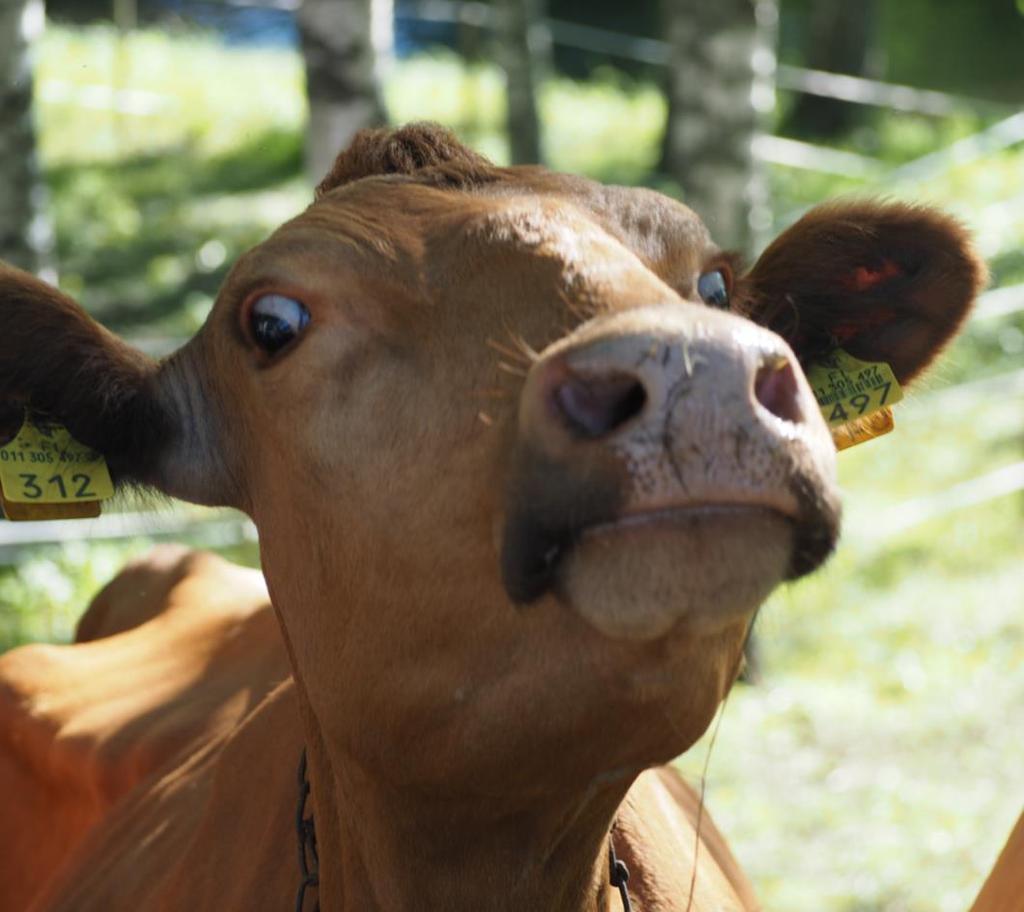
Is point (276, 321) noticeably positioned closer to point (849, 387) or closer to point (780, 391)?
point (780, 391)

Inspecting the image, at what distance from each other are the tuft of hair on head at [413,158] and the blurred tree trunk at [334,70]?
13.7ft

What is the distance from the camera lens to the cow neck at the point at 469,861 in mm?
2572

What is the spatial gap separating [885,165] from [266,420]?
609 inches

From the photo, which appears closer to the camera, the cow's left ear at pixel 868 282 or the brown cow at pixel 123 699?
the cow's left ear at pixel 868 282

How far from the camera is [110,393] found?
3000 mm

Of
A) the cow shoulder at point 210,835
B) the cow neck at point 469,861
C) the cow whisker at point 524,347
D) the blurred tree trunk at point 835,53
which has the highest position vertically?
the cow whisker at point 524,347

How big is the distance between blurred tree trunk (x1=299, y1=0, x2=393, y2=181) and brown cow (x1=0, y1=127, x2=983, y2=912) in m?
4.22

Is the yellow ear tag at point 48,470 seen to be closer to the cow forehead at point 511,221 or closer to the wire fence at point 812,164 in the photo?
the wire fence at point 812,164

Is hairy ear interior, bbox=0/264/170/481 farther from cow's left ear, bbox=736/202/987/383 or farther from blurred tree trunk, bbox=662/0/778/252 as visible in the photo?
blurred tree trunk, bbox=662/0/778/252

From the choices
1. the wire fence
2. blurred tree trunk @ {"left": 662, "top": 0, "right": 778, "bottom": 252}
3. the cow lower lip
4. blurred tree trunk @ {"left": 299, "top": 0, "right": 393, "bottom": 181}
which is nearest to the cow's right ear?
the wire fence

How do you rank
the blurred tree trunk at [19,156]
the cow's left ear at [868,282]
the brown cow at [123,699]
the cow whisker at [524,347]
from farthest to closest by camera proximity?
1. the blurred tree trunk at [19,156]
2. the brown cow at [123,699]
3. the cow's left ear at [868,282]
4. the cow whisker at [524,347]

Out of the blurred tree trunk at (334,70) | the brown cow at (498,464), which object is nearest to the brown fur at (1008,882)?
the brown cow at (498,464)

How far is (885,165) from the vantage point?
1727cm

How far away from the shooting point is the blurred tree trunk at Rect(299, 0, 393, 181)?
23.6ft
